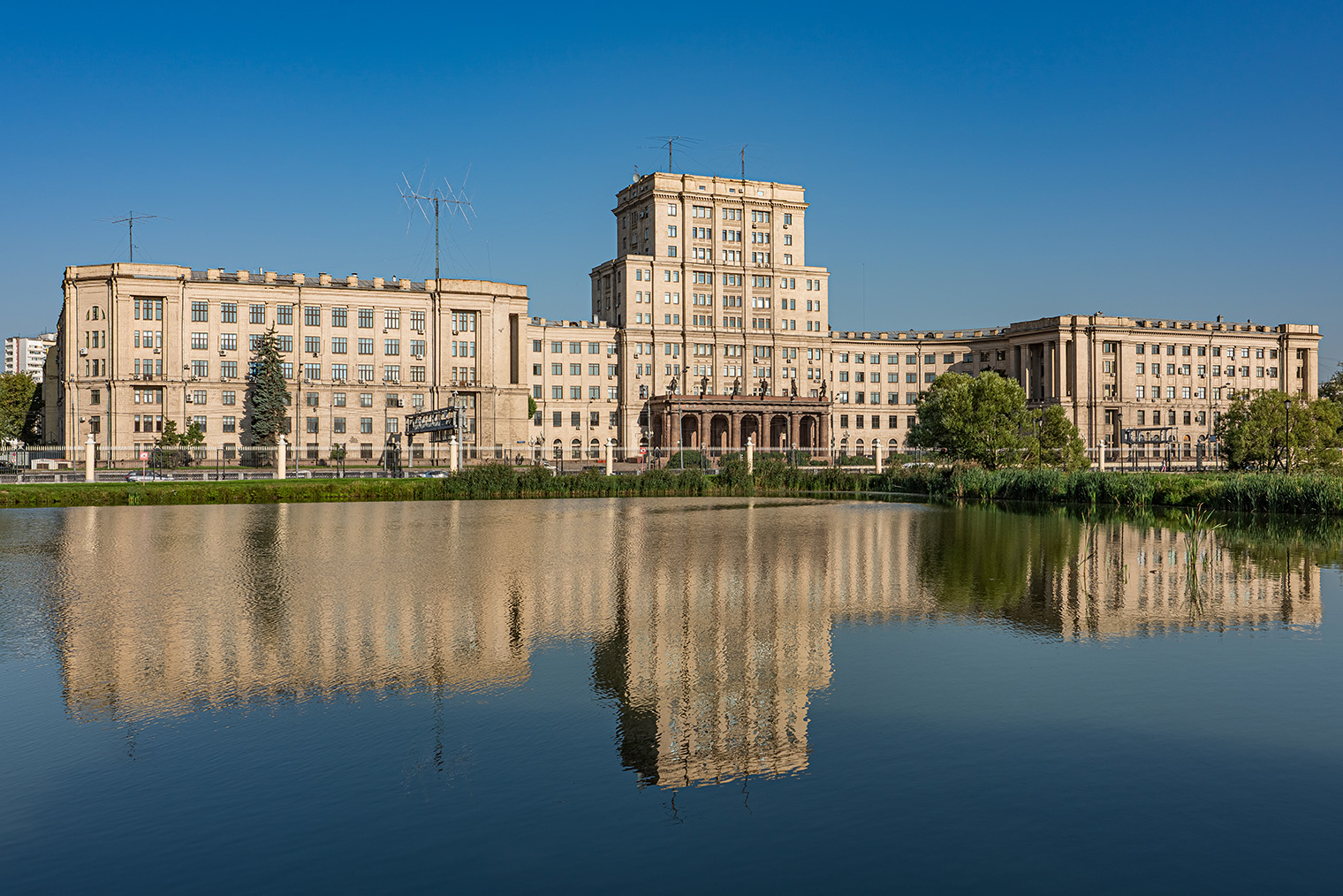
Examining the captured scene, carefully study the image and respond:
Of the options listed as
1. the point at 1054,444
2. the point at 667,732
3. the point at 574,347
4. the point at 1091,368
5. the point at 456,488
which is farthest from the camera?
the point at 1091,368

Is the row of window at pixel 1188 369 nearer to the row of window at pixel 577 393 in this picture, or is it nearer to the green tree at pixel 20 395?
the row of window at pixel 577 393

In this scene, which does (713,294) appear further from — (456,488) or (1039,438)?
(456,488)

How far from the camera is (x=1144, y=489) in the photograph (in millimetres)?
45094

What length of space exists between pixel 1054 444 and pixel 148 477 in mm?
58800

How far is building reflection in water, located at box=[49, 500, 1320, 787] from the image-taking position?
10.9m

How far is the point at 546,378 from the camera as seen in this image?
406 ft

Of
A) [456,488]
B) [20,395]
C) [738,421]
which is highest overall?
[20,395]

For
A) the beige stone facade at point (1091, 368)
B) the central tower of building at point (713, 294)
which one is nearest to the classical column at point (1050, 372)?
the beige stone facade at point (1091, 368)

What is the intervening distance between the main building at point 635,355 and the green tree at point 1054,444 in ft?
151

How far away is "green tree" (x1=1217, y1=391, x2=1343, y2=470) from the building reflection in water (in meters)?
38.0

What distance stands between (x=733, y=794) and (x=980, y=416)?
216 feet

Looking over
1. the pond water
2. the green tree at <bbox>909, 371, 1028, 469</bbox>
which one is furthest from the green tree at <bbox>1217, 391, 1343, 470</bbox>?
the pond water

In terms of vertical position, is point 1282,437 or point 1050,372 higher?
point 1050,372

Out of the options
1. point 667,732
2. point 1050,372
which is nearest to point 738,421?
point 1050,372
